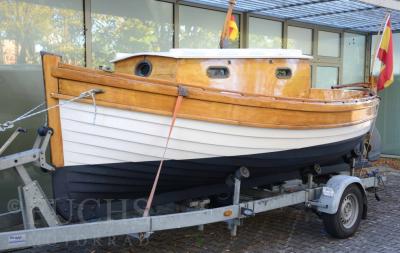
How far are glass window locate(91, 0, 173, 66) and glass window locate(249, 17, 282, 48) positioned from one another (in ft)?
7.45

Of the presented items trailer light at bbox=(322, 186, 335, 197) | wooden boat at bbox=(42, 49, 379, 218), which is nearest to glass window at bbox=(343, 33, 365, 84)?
wooden boat at bbox=(42, 49, 379, 218)

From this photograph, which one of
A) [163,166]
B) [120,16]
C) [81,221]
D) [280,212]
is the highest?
[120,16]

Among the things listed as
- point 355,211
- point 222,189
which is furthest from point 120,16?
point 355,211

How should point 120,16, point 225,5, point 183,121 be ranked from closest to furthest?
point 183,121 < point 120,16 < point 225,5

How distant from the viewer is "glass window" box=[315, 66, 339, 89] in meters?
11.4

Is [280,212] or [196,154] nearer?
[196,154]

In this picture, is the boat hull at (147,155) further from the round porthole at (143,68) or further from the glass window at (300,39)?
the glass window at (300,39)

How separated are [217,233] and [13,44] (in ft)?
13.0

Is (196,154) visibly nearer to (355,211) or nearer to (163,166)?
(163,166)

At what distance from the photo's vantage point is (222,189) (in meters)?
5.16

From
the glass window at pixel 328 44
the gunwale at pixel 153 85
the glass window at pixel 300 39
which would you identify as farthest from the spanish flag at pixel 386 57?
the glass window at pixel 328 44

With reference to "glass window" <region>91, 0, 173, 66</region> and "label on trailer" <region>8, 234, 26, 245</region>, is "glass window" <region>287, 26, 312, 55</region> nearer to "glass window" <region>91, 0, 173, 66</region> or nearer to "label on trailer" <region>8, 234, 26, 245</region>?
"glass window" <region>91, 0, 173, 66</region>

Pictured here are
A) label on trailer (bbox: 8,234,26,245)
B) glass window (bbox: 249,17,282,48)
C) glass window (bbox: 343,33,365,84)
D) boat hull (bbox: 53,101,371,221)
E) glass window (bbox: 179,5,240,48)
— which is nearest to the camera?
label on trailer (bbox: 8,234,26,245)

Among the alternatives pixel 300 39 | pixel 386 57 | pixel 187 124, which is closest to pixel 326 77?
pixel 300 39
